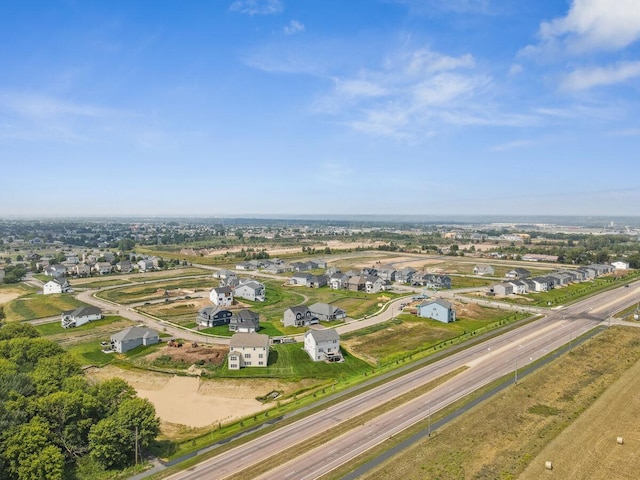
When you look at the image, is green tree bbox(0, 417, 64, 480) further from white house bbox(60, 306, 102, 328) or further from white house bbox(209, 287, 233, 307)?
white house bbox(209, 287, 233, 307)

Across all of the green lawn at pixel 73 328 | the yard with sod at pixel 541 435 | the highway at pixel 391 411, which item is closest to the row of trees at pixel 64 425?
the highway at pixel 391 411

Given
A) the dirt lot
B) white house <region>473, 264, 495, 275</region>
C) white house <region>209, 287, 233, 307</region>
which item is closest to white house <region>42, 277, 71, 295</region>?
white house <region>209, 287, 233, 307</region>

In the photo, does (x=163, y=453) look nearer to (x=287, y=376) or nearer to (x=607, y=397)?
(x=287, y=376)

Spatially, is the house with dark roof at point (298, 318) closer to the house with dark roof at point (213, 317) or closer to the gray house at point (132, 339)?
the house with dark roof at point (213, 317)

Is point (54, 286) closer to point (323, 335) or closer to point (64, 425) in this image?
point (323, 335)

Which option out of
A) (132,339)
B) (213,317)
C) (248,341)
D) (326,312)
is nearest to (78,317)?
(132,339)

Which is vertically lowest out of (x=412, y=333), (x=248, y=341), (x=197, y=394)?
(x=197, y=394)

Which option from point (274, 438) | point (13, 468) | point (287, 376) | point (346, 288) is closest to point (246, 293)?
point (346, 288)
